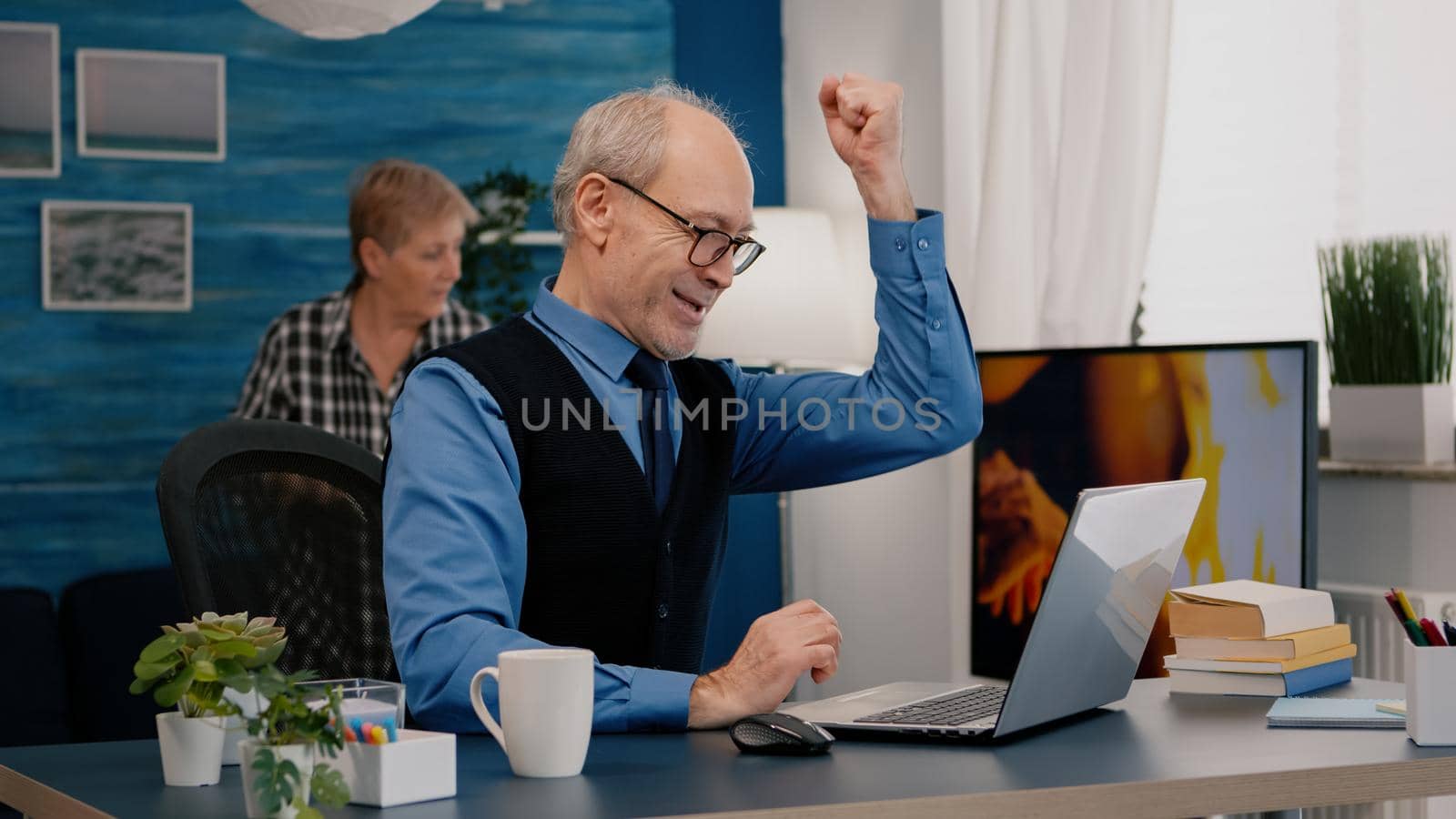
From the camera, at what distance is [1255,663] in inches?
66.0

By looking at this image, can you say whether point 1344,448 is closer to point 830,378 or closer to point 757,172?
point 830,378

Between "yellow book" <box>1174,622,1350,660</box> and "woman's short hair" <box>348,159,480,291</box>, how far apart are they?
2.90 m

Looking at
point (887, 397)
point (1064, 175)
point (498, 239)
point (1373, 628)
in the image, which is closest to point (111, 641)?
point (498, 239)

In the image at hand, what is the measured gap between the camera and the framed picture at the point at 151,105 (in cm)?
417

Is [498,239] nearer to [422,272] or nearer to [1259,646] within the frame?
[422,272]

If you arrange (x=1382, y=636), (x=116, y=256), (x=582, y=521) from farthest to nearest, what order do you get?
→ (x=116, y=256) → (x=1382, y=636) → (x=582, y=521)

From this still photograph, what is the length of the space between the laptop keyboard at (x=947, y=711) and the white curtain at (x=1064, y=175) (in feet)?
5.88

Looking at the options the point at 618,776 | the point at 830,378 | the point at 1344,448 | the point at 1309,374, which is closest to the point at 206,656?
the point at 618,776

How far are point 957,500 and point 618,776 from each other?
98.9 inches

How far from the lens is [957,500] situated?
369 centimetres

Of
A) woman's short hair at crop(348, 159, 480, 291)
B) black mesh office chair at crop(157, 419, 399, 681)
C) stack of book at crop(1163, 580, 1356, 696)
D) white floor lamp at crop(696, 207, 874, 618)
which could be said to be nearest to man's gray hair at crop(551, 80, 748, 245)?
black mesh office chair at crop(157, 419, 399, 681)

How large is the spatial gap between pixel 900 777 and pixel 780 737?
13 cm

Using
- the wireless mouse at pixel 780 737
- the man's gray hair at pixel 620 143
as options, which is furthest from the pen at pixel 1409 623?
the man's gray hair at pixel 620 143

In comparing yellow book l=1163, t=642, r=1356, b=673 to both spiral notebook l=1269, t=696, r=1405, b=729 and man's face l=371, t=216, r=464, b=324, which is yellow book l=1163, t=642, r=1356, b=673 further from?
man's face l=371, t=216, r=464, b=324
